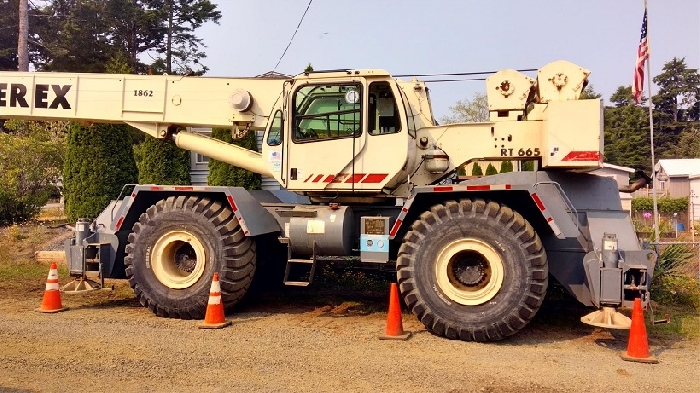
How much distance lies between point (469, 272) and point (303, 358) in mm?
2211

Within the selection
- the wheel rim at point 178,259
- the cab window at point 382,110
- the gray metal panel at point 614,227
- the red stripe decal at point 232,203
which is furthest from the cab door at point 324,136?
the gray metal panel at point 614,227

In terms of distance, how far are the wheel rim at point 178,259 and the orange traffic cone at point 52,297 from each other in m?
1.46

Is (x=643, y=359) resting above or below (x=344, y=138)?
below

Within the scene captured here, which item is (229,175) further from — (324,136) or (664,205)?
(664,205)

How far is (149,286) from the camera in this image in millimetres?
7230

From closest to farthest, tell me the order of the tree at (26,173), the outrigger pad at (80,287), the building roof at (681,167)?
the outrigger pad at (80,287) → the tree at (26,173) → the building roof at (681,167)

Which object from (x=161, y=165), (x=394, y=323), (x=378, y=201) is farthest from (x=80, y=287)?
(x=161, y=165)

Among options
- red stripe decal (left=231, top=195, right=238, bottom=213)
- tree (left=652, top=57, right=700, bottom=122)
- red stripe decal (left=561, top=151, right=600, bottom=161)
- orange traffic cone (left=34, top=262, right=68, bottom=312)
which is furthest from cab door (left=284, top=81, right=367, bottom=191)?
tree (left=652, top=57, right=700, bottom=122)

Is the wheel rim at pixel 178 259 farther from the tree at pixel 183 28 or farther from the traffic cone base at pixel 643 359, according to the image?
the tree at pixel 183 28

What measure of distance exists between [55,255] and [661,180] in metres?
41.0

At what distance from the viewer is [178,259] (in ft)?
24.6

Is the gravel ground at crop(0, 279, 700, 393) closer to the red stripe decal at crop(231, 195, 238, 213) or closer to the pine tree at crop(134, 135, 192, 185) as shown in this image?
the red stripe decal at crop(231, 195, 238, 213)

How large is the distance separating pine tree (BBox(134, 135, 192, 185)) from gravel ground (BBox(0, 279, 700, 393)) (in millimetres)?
7953

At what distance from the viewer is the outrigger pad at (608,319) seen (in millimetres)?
5695
